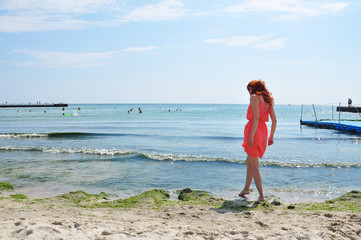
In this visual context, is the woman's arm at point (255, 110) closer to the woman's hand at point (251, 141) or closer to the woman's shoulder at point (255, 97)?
the woman's shoulder at point (255, 97)

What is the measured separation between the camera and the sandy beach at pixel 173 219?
3828mm

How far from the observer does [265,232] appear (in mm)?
4004

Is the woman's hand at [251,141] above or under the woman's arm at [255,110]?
under

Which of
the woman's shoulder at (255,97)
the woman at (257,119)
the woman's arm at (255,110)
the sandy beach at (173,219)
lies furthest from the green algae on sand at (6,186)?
the woman's shoulder at (255,97)

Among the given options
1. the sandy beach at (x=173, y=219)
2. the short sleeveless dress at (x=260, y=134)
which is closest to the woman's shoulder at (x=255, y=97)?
Result: the short sleeveless dress at (x=260, y=134)

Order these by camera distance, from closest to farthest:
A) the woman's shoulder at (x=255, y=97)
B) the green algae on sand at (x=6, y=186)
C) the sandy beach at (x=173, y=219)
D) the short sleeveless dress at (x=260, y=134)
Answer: the sandy beach at (x=173, y=219)
the woman's shoulder at (x=255, y=97)
the short sleeveless dress at (x=260, y=134)
the green algae on sand at (x=6, y=186)

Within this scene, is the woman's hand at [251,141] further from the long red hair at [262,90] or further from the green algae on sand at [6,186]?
the green algae on sand at [6,186]

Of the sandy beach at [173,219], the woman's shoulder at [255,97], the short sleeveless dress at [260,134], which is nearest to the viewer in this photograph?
the sandy beach at [173,219]

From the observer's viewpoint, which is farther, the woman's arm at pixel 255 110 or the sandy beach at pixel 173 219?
the woman's arm at pixel 255 110

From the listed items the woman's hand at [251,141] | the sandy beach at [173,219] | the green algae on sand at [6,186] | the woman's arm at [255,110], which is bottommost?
the green algae on sand at [6,186]

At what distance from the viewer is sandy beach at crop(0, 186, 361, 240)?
3.83 metres

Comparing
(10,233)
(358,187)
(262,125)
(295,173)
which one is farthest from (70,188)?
(358,187)

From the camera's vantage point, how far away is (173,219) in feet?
15.3

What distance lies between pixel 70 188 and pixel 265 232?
5.14 meters
